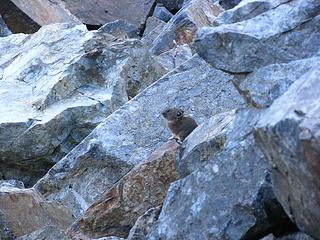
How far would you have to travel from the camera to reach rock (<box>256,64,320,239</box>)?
4.51m

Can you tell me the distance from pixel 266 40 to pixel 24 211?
9.65 ft

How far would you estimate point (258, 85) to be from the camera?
635 cm

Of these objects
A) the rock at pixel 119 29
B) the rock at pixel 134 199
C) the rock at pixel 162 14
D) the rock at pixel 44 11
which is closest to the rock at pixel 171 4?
the rock at pixel 162 14

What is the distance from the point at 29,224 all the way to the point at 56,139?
285 centimetres

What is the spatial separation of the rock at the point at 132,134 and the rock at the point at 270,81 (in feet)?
8.91

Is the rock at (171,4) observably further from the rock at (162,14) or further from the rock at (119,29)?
the rock at (119,29)

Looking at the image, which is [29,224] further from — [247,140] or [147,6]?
[147,6]

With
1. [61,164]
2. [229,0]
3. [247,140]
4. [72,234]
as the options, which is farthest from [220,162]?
[229,0]

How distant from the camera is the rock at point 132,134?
9383 millimetres

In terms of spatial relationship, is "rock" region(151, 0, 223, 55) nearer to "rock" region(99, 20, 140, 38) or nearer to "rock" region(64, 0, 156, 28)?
"rock" region(99, 20, 140, 38)

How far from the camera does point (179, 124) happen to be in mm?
8273

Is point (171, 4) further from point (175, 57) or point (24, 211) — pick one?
point (24, 211)

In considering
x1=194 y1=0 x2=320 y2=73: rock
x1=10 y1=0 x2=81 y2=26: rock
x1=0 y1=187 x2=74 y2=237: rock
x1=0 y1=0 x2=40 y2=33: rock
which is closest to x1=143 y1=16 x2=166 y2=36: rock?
x1=10 y1=0 x2=81 y2=26: rock

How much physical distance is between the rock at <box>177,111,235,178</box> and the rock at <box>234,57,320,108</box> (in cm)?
39
